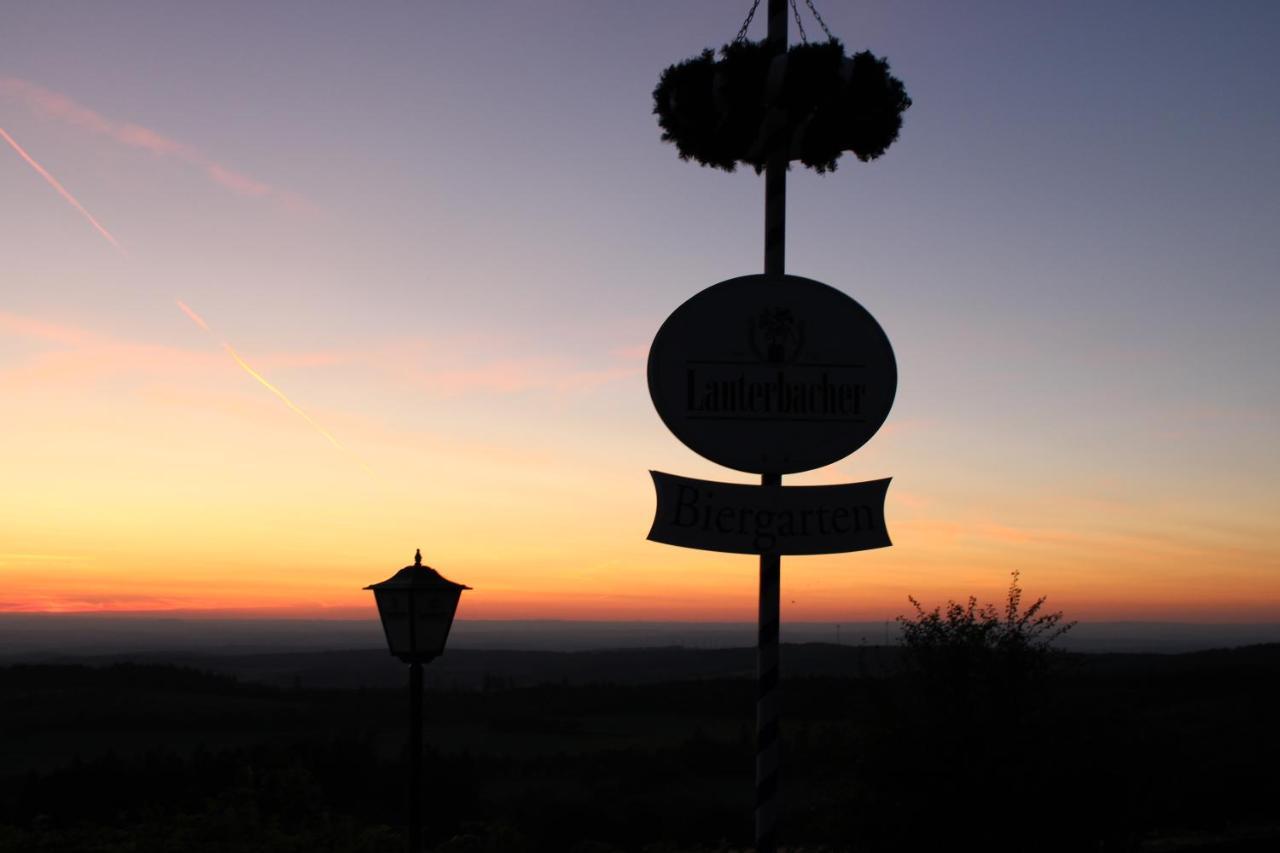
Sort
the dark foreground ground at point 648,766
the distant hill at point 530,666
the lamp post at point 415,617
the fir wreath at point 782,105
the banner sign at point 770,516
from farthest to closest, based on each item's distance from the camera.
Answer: the distant hill at point 530,666 → the lamp post at point 415,617 → the dark foreground ground at point 648,766 → the fir wreath at point 782,105 → the banner sign at point 770,516

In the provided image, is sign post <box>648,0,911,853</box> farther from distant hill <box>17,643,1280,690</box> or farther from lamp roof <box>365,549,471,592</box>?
distant hill <box>17,643,1280,690</box>

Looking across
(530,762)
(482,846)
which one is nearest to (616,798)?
(530,762)

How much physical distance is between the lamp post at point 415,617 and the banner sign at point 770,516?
341 centimetres

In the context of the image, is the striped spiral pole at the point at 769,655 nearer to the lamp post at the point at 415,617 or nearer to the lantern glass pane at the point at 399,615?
the lamp post at the point at 415,617

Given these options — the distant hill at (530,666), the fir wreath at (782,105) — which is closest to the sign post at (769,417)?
the fir wreath at (782,105)

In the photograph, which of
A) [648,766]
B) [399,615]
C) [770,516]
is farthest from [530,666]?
[770,516]

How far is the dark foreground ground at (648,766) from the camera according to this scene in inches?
337

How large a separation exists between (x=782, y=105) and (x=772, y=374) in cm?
194

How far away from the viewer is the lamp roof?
919cm

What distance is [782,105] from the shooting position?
7.19 meters

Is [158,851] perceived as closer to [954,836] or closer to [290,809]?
[290,809]

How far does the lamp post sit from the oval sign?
142 inches

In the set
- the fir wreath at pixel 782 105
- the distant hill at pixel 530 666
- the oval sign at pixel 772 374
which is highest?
the fir wreath at pixel 782 105

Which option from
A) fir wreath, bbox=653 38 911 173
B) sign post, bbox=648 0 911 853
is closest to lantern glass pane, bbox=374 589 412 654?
sign post, bbox=648 0 911 853
